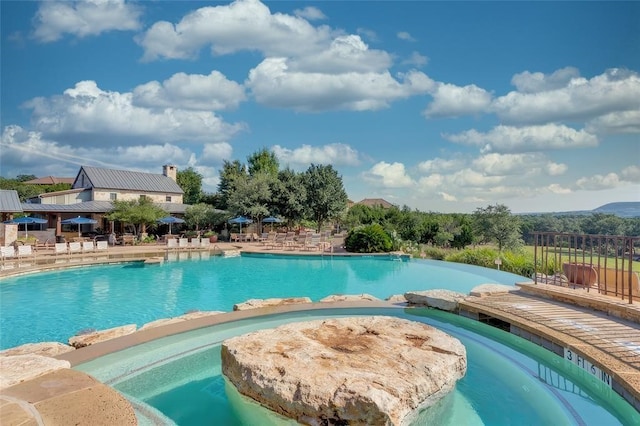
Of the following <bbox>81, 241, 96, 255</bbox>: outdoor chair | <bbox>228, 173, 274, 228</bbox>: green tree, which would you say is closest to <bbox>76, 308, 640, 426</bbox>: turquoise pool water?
Result: <bbox>81, 241, 96, 255</bbox>: outdoor chair

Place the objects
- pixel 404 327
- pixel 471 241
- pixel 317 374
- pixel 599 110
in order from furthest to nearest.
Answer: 1. pixel 471 241
2. pixel 599 110
3. pixel 404 327
4. pixel 317 374

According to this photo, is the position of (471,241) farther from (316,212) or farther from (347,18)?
(347,18)

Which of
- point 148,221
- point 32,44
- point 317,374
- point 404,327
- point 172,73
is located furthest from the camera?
point 148,221

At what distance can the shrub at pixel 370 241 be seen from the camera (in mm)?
18562

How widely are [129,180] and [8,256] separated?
52.0 ft

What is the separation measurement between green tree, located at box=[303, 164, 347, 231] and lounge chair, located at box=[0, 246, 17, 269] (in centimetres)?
1750

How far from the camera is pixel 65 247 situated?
17.1m

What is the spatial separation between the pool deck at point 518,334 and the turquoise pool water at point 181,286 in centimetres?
329

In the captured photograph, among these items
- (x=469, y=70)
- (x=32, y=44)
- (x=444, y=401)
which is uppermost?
(x=469, y=70)

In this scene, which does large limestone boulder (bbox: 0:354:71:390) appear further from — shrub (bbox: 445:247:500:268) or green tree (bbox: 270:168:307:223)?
green tree (bbox: 270:168:307:223)

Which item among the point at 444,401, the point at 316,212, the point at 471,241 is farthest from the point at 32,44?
the point at 471,241

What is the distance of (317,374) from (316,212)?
2522 centimetres

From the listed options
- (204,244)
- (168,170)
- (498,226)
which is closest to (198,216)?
(204,244)

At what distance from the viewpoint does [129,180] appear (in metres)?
30.3
